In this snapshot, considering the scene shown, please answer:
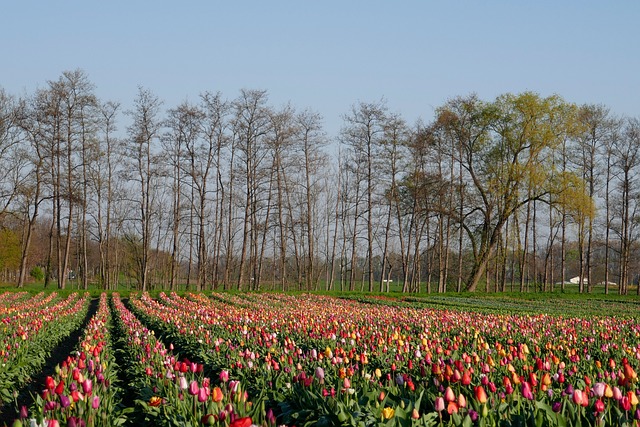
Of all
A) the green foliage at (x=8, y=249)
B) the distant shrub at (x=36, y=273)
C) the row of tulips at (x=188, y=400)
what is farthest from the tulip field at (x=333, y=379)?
the distant shrub at (x=36, y=273)

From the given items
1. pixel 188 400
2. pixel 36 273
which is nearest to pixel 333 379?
pixel 188 400

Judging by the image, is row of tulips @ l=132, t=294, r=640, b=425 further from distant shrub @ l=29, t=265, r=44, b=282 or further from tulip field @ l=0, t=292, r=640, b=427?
distant shrub @ l=29, t=265, r=44, b=282

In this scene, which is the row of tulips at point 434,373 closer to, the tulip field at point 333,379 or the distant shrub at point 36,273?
the tulip field at point 333,379

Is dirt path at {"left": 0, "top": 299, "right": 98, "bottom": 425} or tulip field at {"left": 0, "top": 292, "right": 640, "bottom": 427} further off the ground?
tulip field at {"left": 0, "top": 292, "right": 640, "bottom": 427}

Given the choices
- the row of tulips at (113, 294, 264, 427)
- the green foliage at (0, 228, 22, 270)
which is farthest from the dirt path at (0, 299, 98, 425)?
the green foliage at (0, 228, 22, 270)

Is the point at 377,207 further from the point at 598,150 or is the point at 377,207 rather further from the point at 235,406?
the point at 235,406

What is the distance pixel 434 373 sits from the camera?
17.6 feet

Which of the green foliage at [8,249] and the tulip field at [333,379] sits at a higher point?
the green foliage at [8,249]

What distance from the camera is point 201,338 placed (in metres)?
9.52

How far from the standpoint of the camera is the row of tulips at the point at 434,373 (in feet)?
13.3

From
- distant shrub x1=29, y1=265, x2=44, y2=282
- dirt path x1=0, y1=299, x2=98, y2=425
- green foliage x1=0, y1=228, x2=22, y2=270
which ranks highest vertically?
green foliage x1=0, y1=228, x2=22, y2=270

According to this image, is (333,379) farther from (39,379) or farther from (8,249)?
(8,249)

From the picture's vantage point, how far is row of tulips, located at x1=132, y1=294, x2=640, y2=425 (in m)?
Answer: 4.06

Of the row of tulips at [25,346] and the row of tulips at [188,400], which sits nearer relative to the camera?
the row of tulips at [188,400]
